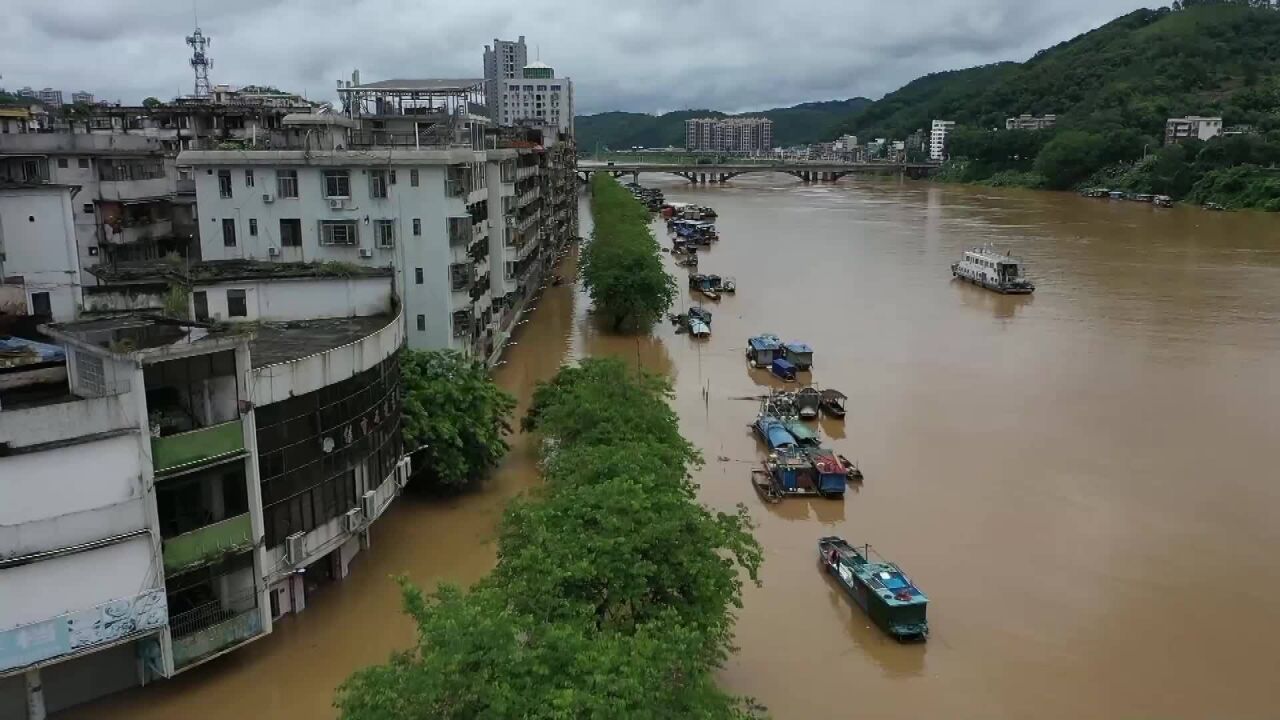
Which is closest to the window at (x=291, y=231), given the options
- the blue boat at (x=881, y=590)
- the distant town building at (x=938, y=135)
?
the blue boat at (x=881, y=590)

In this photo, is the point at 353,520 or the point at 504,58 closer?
the point at 353,520

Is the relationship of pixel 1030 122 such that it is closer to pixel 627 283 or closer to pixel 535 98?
pixel 535 98

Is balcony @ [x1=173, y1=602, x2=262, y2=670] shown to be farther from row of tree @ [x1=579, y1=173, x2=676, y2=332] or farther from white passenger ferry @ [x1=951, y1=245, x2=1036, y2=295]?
white passenger ferry @ [x1=951, y1=245, x2=1036, y2=295]

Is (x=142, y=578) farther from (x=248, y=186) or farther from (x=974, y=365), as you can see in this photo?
(x=974, y=365)

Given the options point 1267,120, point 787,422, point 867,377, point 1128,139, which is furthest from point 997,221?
point 787,422

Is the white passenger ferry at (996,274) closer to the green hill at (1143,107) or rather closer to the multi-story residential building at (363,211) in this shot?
the multi-story residential building at (363,211)

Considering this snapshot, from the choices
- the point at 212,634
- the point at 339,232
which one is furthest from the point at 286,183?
the point at 212,634
